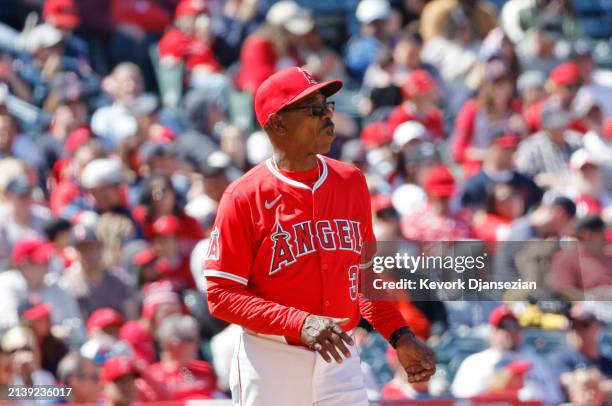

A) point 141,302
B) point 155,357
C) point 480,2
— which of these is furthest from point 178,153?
point 480,2

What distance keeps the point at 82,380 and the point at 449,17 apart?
197 inches

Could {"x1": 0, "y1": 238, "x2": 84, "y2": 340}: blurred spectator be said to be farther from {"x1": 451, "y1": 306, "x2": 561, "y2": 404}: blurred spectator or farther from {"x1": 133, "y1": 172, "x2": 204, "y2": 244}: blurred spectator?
{"x1": 451, "y1": 306, "x2": 561, "y2": 404}: blurred spectator

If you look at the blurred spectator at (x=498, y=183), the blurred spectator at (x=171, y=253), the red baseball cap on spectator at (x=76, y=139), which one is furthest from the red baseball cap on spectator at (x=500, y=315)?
the red baseball cap on spectator at (x=76, y=139)

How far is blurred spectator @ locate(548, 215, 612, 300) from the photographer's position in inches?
249

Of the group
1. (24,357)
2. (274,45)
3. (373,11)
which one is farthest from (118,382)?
(373,11)

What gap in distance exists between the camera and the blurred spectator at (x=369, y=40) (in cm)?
990

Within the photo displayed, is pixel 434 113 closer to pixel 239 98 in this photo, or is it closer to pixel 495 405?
pixel 239 98

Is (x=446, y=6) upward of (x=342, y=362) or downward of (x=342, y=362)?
upward

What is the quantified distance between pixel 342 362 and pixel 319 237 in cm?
41

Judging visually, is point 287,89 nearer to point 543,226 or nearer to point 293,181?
point 293,181

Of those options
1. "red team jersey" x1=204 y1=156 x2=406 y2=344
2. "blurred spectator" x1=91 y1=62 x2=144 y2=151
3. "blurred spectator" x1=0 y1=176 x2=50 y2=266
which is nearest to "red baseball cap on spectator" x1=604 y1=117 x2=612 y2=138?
"blurred spectator" x1=91 y1=62 x2=144 y2=151

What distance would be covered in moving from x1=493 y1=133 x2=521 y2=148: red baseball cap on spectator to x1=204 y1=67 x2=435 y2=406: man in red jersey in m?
4.43

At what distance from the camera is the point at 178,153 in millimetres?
8719

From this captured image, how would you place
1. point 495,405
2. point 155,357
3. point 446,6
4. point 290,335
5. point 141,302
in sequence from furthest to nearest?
point 446,6, point 141,302, point 155,357, point 495,405, point 290,335
